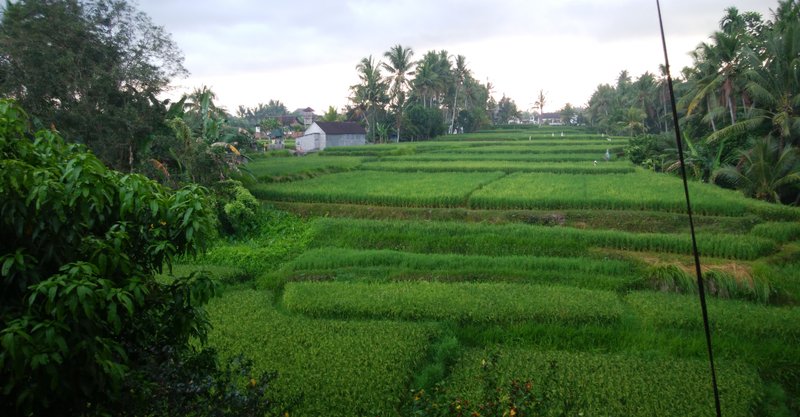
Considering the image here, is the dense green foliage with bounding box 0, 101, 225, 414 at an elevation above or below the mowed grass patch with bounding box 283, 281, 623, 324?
above

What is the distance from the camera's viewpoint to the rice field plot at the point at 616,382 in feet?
18.9

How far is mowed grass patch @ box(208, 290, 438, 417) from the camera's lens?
5.92 m

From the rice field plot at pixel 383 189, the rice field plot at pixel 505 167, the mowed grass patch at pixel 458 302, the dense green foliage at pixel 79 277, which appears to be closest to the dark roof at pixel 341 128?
the rice field plot at pixel 505 167

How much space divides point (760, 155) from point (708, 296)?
8676 mm

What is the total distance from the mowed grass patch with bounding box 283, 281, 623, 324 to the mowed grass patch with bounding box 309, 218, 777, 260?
2.84 meters

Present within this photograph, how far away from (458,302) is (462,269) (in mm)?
2333

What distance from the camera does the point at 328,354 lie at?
7.11 m

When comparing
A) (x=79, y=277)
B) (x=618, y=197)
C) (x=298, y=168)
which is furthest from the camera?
(x=298, y=168)

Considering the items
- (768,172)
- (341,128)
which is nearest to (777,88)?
(768,172)

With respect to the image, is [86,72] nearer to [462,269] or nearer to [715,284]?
[462,269]

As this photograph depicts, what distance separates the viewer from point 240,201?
1530 centimetres

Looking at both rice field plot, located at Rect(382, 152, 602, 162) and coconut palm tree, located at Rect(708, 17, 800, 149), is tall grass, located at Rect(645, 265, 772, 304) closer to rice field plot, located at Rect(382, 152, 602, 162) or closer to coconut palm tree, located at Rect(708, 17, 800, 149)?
coconut palm tree, located at Rect(708, 17, 800, 149)

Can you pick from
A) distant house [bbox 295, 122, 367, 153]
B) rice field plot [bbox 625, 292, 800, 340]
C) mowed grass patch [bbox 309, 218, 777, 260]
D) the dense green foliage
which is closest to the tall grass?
rice field plot [bbox 625, 292, 800, 340]

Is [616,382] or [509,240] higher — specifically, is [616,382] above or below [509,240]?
below
